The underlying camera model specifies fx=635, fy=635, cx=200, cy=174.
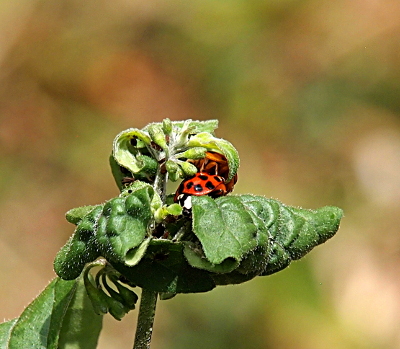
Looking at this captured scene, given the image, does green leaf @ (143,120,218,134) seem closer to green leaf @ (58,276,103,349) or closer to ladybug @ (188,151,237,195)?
ladybug @ (188,151,237,195)

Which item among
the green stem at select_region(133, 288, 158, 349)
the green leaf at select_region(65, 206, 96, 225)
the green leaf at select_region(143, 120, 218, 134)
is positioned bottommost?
the green stem at select_region(133, 288, 158, 349)

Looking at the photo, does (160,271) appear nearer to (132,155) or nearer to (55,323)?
(132,155)

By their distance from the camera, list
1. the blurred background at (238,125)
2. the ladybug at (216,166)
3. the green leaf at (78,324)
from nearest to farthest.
Result: 1. the ladybug at (216,166)
2. the green leaf at (78,324)
3. the blurred background at (238,125)

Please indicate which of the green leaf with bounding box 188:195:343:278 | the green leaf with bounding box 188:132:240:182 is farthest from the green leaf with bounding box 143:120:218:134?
the green leaf with bounding box 188:195:343:278

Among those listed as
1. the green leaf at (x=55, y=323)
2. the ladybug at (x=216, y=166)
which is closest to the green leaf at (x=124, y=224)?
the ladybug at (x=216, y=166)

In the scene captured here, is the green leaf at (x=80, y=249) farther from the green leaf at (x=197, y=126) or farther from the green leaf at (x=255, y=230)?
the green leaf at (x=197, y=126)
